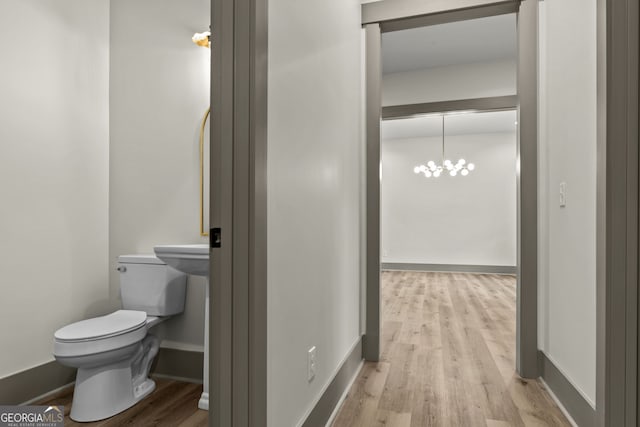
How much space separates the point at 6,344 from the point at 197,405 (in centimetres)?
99

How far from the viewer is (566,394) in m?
1.69

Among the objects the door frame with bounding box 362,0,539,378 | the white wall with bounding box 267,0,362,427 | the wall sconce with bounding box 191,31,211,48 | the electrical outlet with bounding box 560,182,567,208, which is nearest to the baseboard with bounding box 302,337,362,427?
the white wall with bounding box 267,0,362,427

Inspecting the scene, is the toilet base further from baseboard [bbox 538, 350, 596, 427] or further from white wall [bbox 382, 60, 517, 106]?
white wall [bbox 382, 60, 517, 106]

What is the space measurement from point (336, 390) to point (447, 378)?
2.47 ft

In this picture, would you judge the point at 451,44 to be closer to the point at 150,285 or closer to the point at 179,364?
the point at 150,285

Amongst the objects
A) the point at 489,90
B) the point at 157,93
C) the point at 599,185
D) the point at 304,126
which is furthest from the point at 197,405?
the point at 489,90

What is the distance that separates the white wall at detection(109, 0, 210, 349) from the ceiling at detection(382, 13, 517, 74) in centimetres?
252

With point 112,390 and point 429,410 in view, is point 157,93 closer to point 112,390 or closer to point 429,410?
point 112,390

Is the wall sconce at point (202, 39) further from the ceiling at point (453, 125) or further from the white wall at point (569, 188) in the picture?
the ceiling at point (453, 125)

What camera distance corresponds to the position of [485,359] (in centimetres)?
238

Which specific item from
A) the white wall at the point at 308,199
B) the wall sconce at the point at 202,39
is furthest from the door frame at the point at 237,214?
the wall sconce at the point at 202,39

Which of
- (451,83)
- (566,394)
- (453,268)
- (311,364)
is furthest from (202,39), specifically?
(453,268)

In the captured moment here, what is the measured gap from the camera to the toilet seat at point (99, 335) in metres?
1.62

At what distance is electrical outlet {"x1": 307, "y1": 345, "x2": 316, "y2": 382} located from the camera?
54.5 inches
